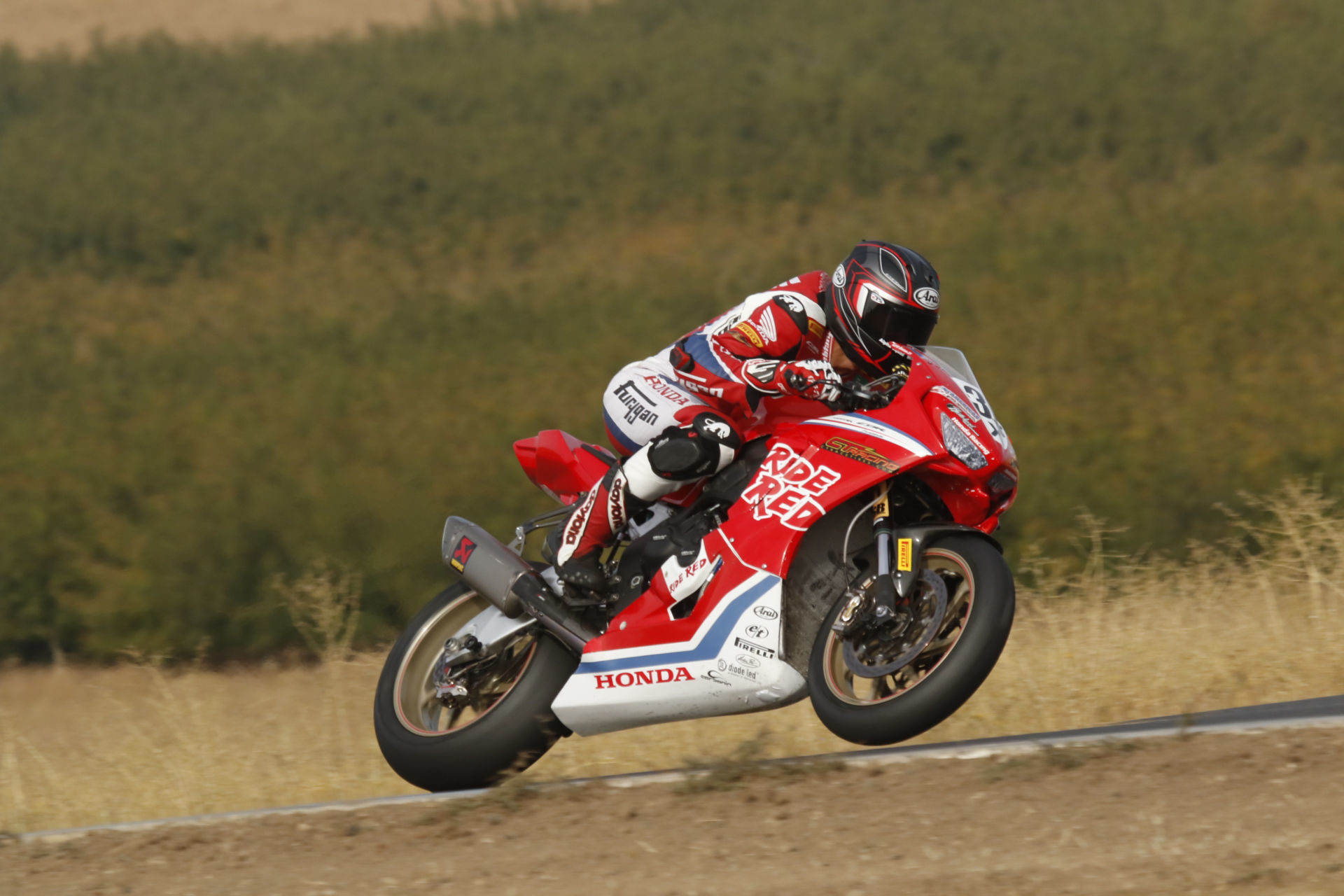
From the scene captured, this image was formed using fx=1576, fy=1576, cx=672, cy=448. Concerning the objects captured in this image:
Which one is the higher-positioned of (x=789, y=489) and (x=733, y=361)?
(x=733, y=361)

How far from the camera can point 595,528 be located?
6254 millimetres

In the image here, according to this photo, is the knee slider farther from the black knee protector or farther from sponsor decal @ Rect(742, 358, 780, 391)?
sponsor decal @ Rect(742, 358, 780, 391)

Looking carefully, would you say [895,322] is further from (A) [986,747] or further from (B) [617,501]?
(A) [986,747]

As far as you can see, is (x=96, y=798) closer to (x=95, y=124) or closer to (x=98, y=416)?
(x=98, y=416)

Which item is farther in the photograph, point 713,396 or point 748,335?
point 713,396

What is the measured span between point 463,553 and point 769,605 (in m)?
1.45

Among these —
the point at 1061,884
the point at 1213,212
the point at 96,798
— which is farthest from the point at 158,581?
the point at 1213,212

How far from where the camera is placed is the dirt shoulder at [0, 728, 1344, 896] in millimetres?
4281

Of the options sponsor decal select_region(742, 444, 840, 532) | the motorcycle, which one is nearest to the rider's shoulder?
the motorcycle

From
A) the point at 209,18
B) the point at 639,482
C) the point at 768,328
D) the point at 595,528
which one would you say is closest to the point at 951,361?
the point at 768,328

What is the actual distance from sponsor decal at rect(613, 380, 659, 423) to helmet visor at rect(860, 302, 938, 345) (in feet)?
3.40

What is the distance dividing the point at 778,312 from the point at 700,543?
94 cm

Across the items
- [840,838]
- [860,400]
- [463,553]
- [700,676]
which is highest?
[860,400]

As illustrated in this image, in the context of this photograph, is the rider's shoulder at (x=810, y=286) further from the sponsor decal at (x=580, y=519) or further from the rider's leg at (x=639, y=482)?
the sponsor decal at (x=580, y=519)
